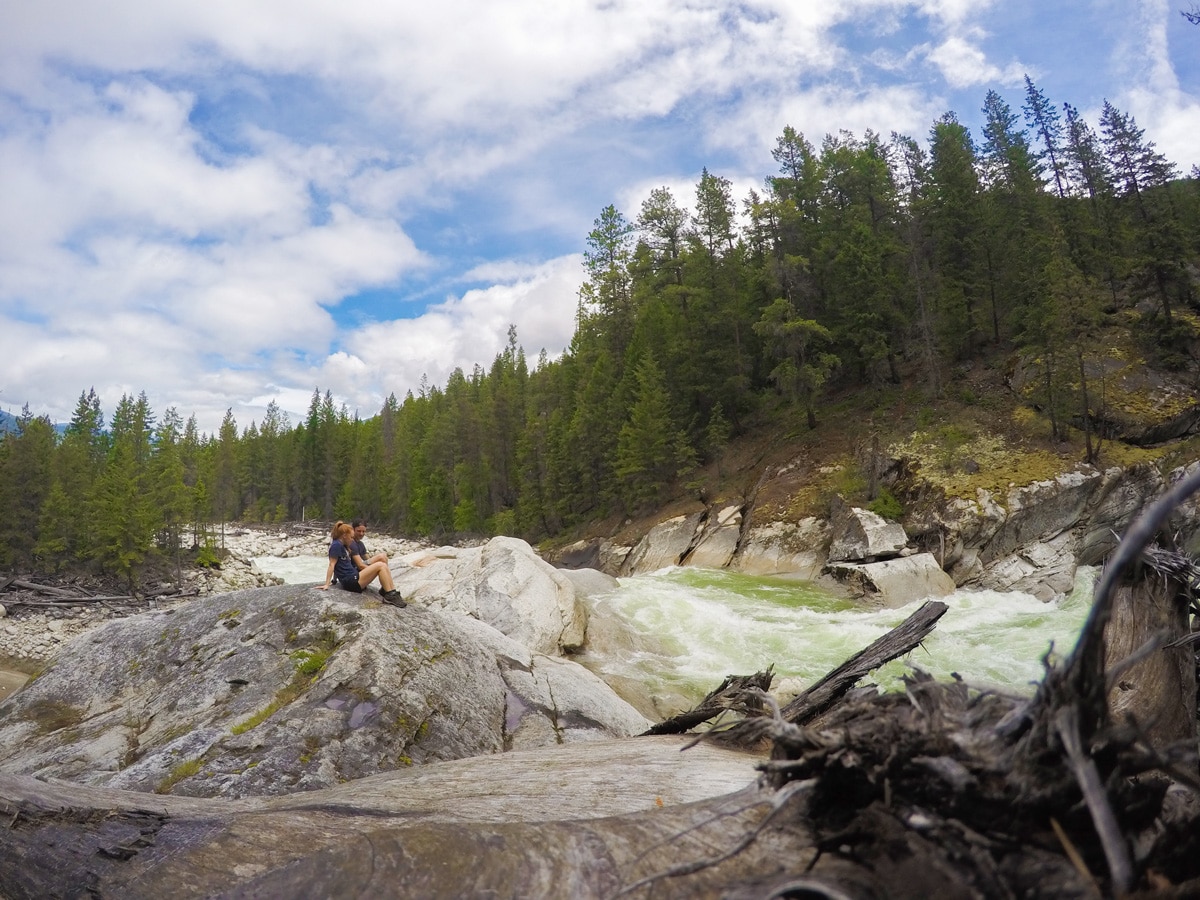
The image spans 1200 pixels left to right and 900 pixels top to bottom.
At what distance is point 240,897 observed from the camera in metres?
2.09

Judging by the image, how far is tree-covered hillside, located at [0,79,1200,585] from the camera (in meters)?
29.7

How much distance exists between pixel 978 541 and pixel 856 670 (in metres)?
21.9

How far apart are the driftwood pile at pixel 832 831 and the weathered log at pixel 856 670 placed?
138 centimetres

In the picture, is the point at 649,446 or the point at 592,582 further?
the point at 649,446

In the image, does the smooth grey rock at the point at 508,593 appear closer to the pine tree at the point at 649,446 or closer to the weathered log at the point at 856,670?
the weathered log at the point at 856,670

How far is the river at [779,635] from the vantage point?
482 inches

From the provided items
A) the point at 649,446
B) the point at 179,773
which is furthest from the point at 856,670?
the point at 649,446

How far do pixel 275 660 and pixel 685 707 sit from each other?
6.99m

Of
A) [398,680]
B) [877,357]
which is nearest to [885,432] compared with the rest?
[877,357]

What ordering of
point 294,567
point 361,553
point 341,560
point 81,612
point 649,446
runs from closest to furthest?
point 341,560 < point 361,553 < point 81,612 < point 649,446 < point 294,567

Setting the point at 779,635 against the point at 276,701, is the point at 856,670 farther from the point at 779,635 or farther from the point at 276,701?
the point at 779,635

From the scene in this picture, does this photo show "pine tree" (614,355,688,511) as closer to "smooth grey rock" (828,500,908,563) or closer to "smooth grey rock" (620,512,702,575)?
"smooth grey rock" (620,512,702,575)

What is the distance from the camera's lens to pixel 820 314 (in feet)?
126

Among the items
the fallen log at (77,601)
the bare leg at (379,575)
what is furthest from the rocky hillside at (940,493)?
the fallen log at (77,601)
